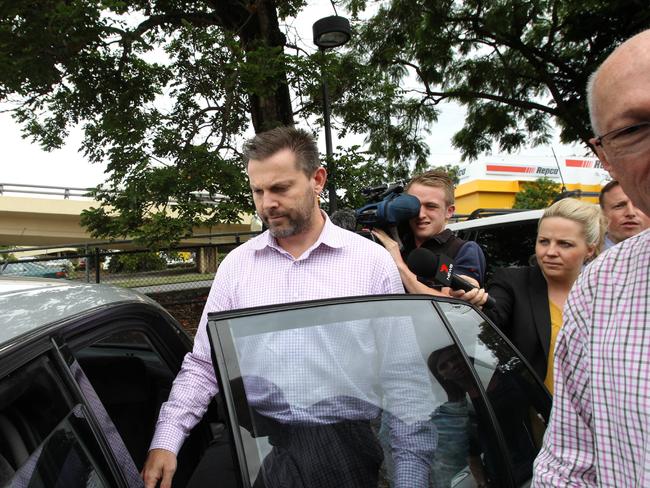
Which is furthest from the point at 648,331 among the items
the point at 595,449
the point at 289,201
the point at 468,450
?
the point at 289,201

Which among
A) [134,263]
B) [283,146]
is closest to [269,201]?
[283,146]

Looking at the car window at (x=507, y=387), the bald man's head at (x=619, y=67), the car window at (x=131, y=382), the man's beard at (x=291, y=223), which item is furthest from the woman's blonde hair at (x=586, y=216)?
the car window at (x=131, y=382)

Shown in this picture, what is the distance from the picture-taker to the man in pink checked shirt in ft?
6.18

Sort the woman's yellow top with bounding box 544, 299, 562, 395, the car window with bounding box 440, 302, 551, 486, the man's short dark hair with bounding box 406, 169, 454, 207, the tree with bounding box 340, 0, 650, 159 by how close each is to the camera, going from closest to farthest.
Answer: the car window with bounding box 440, 302, 551, 486 → the woman's yellow top with bounding box 544, 299, 562, 395 → the man's short dark hair with bounding box 406, 169, 454, 207 → the tree with bounding box 340, 0, 650, 159

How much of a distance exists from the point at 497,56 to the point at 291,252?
9.09 meters

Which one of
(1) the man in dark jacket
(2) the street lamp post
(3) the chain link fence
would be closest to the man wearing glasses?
(1) the man in dark jacket

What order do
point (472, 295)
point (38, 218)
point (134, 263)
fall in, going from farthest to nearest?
point (38, 218) → point (134, 263) → point (472, 295)

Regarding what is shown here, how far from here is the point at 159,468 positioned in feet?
4.89

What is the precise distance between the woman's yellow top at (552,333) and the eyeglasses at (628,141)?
154 centimetres

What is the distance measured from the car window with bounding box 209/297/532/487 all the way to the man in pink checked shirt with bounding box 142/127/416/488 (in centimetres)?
37

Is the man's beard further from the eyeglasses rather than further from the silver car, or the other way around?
the eyeglasses

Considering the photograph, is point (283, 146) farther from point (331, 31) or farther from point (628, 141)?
point (331, 31)

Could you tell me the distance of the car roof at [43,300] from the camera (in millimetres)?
1246

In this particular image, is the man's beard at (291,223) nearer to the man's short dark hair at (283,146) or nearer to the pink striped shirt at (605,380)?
the man's short dark hair at (283,146)
